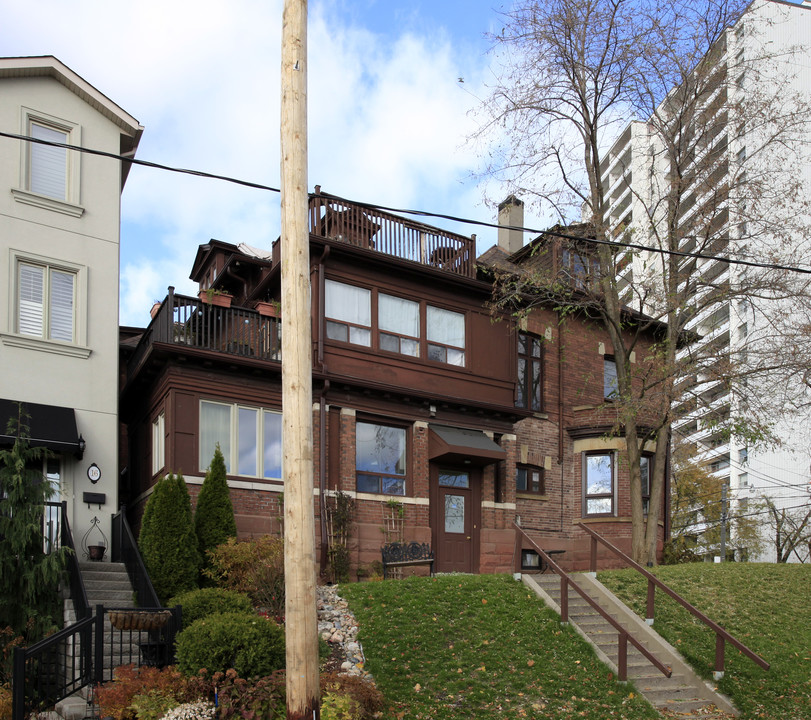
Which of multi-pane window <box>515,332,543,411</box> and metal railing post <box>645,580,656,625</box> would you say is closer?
metal railing post <box>645,580,656,625</box>

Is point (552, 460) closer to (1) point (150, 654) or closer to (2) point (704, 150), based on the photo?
(2) point (704, 150)

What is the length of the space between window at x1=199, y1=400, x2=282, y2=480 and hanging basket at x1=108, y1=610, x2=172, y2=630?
249 inches

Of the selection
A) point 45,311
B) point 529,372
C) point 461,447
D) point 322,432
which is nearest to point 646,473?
point 529,372

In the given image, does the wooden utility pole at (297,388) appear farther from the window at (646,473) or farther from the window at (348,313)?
the window at (646,473)

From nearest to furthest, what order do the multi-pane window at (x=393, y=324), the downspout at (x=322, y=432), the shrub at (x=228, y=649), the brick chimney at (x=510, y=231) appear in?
1. the shrub at (x=228, y=649)
2. the downspout at (x=322, y=432)
3. the multi-pane window at (x=393, y=324)
4. the brick chimney at (x=510, y=231)

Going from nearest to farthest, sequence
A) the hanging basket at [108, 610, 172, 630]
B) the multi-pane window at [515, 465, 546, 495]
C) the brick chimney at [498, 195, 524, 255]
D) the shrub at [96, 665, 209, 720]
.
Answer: the shrub at [96, 665, 209, 720] → the hanging basket at [108, 610, 172, 630] → the multi-pane window at [515, 465, 546, 495] → the brick chimney at [498, 195, 524, 255]

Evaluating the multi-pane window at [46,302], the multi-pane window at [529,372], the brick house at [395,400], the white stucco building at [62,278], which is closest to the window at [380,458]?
the brick house at [395,400]

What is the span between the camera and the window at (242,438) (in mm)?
18297

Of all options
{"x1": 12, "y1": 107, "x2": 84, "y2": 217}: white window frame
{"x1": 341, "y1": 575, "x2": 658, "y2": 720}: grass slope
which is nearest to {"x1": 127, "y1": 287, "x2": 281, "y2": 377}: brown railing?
{"x1": 12, "y1": 107, "x2": 84, "y2": 217}: white window frame

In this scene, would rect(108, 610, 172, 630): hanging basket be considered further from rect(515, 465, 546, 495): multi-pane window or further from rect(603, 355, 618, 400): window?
rect(603, 355, 618, 400): window

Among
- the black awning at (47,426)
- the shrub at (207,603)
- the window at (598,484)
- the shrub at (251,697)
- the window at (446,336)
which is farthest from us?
the window at (598,484)

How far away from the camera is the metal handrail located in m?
13.5

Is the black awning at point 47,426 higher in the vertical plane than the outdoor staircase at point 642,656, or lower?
higher

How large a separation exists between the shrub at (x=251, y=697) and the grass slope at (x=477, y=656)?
154 centimetres
